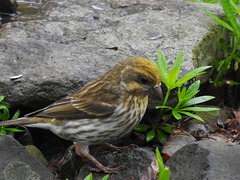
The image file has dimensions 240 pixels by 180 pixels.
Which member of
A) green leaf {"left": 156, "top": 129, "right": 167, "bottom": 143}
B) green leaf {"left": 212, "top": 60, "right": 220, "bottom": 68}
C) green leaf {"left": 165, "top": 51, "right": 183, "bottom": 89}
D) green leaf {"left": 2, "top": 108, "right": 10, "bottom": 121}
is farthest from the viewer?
green leaf {"left": 212, "top": 60, "right": 220, "bottom": 68}

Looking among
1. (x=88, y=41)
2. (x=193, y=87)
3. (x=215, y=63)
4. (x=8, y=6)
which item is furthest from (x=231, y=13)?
(x=8, y=6)

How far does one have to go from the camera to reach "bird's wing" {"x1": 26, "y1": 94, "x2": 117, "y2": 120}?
3.69 metres

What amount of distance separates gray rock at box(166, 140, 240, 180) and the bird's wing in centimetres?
94

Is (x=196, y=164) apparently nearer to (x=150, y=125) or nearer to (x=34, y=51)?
(x=150, y=125)

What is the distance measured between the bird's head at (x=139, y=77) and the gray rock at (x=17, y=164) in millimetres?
1146

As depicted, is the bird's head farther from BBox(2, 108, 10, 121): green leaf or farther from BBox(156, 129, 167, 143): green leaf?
BBox(2, 108, 10, 121): green leaf

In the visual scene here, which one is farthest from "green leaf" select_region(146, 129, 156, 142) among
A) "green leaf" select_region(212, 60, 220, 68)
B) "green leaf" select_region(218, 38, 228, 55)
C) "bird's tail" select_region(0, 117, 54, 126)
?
"green leaf" select_region(218, 38, 228, 55)

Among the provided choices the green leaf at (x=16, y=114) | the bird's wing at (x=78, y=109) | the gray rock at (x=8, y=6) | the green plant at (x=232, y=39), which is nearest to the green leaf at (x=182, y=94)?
the bird's wing at (x=78, y=109)

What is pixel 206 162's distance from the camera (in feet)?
9.44

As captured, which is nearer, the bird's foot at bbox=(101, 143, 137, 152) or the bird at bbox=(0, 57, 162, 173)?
the bird at bbox=(0, 57, 162, 173)

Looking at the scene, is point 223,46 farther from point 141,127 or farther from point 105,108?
point 105,108

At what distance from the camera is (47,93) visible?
4180 millimetres

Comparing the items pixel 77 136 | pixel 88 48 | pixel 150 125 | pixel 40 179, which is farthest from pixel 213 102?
pixel 40 179

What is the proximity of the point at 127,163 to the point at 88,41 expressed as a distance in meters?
2.03
